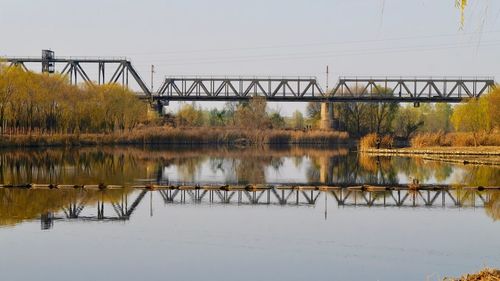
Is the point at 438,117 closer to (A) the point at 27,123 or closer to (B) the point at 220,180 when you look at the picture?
(A) the point at 27,123

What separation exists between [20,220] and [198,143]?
2699 inches

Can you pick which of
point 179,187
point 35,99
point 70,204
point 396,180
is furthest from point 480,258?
point 35,99

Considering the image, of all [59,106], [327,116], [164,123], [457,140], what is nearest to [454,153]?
[457,140]

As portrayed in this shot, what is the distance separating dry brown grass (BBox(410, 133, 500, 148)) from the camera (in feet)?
228

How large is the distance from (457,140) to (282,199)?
1853 inches

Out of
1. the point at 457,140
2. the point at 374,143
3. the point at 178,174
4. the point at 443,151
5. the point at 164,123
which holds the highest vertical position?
the point at 164,123

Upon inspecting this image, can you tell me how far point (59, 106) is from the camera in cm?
8256

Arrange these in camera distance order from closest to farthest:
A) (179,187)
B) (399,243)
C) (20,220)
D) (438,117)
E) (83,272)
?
(83,272) → (399,243) → (20,220) → (179,187) → (438,117)

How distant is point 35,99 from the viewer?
7494 cm

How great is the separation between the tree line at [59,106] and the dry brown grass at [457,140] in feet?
123

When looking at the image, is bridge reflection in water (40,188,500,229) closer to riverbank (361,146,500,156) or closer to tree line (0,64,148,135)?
riverbank (361,146,500,156)

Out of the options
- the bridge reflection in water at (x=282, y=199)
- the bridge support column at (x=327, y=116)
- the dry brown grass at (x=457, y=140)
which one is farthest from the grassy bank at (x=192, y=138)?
the bridge reflection in water at (x=282, y=199)

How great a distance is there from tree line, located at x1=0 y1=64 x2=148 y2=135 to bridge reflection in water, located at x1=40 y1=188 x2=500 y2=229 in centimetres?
4510

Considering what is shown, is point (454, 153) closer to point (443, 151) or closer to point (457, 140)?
point (443, 151)
